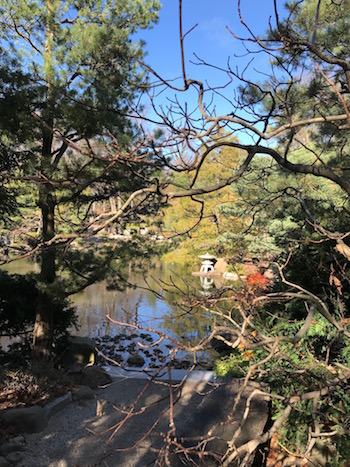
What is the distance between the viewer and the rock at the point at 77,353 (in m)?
6.21

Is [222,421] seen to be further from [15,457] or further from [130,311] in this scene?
[130,311]

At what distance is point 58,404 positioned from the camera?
4648 mm

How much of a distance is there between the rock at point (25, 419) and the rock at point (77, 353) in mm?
1973

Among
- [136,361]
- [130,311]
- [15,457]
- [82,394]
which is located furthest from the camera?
[130,311]

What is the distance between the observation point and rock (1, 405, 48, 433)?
3.96 metres

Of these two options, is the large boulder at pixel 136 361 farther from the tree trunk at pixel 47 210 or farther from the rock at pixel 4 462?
the rock at pixel 4 462

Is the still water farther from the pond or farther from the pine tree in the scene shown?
the pine tree

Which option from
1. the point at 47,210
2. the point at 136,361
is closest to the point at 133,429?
the point at 136,361

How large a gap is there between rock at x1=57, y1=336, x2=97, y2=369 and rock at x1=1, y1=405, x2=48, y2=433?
1.97m

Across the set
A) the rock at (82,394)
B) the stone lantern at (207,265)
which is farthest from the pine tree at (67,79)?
the stone lantern at (207,265)

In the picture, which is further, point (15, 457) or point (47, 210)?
point (47, 210)

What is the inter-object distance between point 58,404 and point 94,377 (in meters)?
1.07

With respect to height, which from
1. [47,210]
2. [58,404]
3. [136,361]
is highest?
[47,210]

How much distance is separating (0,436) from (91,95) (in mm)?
4169
